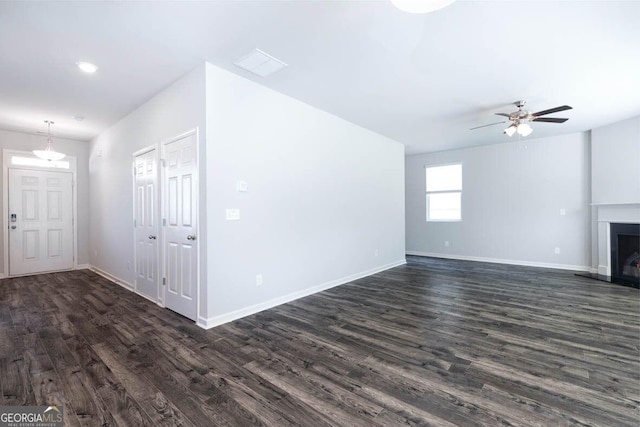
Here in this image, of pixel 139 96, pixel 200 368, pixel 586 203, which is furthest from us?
pixel 586 203

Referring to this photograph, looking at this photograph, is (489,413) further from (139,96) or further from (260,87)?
(139,96)

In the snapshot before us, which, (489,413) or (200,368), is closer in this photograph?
(489,413)

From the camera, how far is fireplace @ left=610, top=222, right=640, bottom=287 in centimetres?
474

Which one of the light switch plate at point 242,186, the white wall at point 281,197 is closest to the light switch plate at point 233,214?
the white wall at point 281,197

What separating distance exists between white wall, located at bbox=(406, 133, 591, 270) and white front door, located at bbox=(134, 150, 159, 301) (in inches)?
252

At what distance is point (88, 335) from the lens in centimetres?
276

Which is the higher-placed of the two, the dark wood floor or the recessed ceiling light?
the recessed ceiling light

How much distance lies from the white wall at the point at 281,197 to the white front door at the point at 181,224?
0.28m

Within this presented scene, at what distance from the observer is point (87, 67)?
302cm

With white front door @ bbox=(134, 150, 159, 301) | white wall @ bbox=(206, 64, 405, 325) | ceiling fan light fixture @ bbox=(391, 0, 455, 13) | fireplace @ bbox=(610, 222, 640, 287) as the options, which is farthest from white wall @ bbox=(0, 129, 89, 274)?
fireplace @ bbox=(610, 222, 640, 287)

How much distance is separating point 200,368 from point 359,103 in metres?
3.68

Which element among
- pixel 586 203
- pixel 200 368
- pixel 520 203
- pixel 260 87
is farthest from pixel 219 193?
pixel 586 203

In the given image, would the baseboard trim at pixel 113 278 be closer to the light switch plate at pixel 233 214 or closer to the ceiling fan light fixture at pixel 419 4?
the light switch plate at pixel 233 214

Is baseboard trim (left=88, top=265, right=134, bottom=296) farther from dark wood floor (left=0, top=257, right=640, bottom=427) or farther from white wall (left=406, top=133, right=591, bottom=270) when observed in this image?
white wall (left=406, top=133, right=591, bottom=270)
